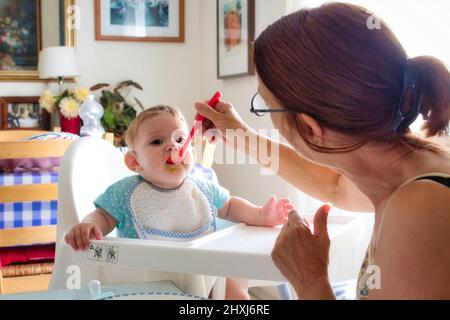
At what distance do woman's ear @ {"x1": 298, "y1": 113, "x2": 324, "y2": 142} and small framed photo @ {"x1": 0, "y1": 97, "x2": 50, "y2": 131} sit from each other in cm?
274

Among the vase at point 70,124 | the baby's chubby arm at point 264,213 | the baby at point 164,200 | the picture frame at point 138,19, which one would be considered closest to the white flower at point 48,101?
the vase at point 70,124

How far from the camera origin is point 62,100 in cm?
301

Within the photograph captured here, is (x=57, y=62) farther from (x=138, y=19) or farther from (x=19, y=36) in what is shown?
(x=138, y=19)

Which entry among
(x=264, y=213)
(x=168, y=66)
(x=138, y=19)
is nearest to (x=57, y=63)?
(x=138, y=19)

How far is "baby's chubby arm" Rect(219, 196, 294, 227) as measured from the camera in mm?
1100

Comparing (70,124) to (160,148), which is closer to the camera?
(160,148)

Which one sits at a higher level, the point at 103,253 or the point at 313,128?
the point at 313,128

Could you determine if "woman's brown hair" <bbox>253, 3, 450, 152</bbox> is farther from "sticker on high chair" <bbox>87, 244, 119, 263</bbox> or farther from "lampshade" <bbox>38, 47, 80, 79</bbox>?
"lampshade" <bbox>38, 47, 80, 79</bbox>

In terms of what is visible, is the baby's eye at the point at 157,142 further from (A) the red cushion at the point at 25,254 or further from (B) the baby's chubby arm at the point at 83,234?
(A) the red cushion at the point at 25,254

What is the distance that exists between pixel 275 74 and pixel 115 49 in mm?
2800

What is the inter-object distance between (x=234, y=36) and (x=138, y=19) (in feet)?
2.65

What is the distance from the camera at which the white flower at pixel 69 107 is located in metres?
2.97

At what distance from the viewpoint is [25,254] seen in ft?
6.38

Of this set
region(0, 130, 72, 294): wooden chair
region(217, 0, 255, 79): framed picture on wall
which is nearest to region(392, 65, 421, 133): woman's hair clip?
region(0, 130, 72, 294): wooden chair
